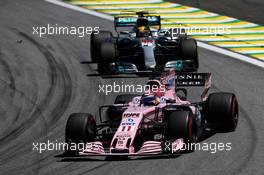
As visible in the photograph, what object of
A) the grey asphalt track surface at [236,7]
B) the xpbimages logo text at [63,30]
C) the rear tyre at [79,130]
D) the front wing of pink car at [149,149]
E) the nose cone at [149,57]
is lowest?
the front wing of pink car at [149,149]

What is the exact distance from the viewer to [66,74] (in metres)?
27.2

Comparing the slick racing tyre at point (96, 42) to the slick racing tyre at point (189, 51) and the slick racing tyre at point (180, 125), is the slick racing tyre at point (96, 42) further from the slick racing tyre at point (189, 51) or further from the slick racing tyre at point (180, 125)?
the slick racing tyre at point (180, 125)

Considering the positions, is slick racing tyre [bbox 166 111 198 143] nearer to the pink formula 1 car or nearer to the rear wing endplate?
the pink formula 1 car

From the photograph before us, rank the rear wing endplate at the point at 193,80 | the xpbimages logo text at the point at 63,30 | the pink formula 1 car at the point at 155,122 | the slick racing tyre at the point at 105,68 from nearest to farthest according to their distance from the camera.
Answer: the pink formula 1 car at the point at 155,122 < the rear wing endplate at the point at 193,80 < the slick racing tyre at the point at 105,68 < the xpbimages logo text at the point at 63,30

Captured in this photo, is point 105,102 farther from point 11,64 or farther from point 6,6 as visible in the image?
point 6,6

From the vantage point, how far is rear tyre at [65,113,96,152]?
18453 mm

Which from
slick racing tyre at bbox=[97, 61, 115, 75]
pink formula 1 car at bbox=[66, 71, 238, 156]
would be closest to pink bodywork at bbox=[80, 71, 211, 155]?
pink formula 1 car at bbox=[66, 71, 238, 156]

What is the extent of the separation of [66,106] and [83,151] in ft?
17.6

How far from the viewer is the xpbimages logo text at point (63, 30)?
33.2m

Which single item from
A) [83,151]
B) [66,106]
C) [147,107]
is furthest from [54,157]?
[66,106]

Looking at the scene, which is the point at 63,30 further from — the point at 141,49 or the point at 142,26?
the point at 141,49

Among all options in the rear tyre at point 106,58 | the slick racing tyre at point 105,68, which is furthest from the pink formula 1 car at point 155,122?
the rear tyre at point 106,58

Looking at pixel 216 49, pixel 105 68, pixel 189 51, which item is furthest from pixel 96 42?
pixel 216 49

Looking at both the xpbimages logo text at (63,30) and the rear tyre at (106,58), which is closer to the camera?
the rear tyre at (106,58)
